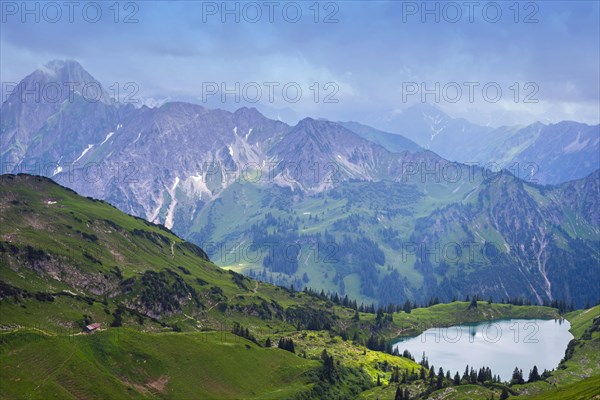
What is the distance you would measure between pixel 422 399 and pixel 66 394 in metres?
103

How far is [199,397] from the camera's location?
180250mm

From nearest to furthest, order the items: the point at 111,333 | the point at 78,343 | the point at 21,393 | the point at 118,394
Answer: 1. the point at 21,393
2. the point at 118,394
3. the point at 78,343
4. the point at 111,333

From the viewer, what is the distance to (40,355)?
542 ft

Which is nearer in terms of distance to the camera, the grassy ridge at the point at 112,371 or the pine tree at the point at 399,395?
the grassy ridge at the point at 112,371

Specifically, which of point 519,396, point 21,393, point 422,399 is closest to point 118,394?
point 21,393

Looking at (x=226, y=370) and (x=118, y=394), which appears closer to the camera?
(x=118, y=394)

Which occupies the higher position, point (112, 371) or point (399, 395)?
point (112, 371)

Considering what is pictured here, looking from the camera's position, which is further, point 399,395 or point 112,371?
point 399,395

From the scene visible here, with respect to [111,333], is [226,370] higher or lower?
lower

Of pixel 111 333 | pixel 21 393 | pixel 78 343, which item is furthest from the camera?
pixel 111 333

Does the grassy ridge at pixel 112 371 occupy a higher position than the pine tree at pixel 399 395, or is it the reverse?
the grassy ridge at pixel 112 371

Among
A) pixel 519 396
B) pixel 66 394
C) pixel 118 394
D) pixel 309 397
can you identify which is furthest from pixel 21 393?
pixel 519 396

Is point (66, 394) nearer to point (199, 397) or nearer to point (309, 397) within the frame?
point (199, 397)

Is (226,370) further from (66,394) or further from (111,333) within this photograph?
(66,394)
